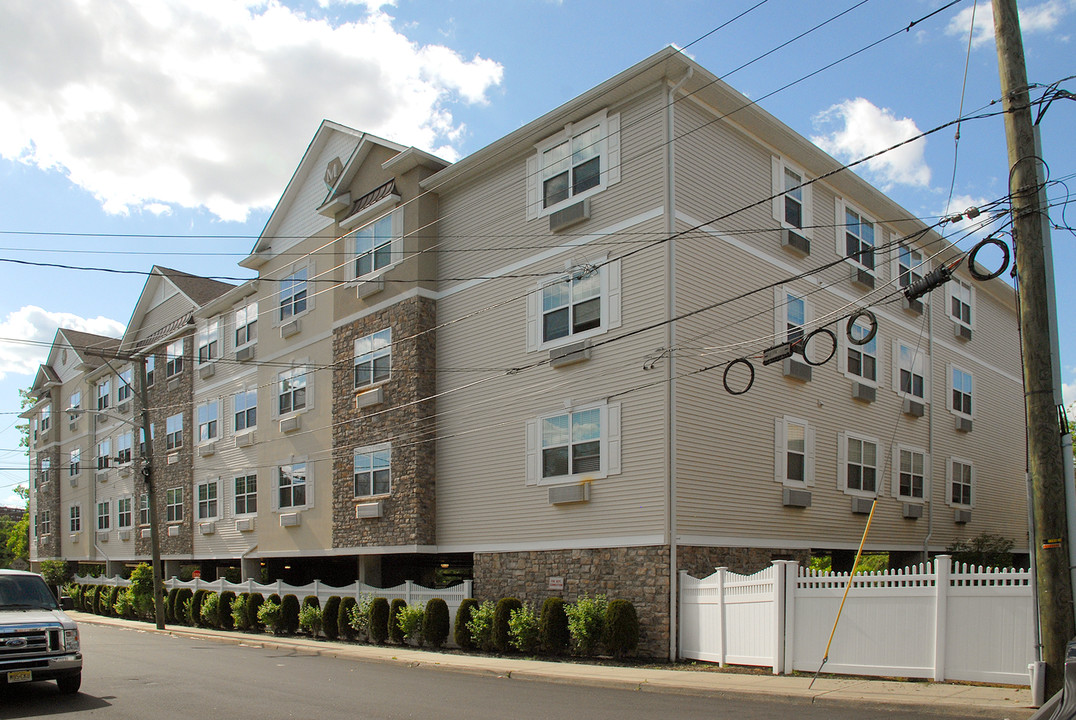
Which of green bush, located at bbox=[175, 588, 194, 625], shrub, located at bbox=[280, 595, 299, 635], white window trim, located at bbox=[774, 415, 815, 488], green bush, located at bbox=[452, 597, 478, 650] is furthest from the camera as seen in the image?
green bush, located at bbox=[175, 588, 194, 625]

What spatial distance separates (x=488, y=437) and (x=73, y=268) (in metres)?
9.21

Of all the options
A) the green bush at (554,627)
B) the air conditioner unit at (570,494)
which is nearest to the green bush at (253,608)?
the air conditioner unit at (570,494)

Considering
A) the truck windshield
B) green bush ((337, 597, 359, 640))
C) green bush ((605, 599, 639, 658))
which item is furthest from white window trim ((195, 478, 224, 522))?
green bush ((605, 599, 639, 658))

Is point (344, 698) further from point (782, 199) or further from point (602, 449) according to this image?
point (782, 199)

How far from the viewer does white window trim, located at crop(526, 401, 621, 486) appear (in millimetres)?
18000

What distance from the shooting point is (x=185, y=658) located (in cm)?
1972

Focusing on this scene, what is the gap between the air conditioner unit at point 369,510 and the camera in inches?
893

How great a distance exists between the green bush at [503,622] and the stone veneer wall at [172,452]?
18.6m

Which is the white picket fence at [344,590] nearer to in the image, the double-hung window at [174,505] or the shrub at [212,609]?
the shrub at [212,609]

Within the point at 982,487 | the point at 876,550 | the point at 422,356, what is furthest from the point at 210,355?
the point at 982,487

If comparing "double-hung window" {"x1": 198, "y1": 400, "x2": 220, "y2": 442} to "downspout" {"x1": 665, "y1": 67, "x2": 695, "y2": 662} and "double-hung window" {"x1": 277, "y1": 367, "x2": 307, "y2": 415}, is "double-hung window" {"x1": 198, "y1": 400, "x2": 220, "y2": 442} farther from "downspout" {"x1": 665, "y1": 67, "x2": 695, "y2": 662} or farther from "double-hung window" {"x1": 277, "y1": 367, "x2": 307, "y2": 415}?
"downspout" {"x1": 665, "y1": 67, "x2": 695, "y2": 662}

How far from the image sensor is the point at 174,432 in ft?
117

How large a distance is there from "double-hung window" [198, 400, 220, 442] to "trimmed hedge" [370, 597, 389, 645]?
13.2 m

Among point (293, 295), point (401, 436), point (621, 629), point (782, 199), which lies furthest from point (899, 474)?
point (293, 295)
